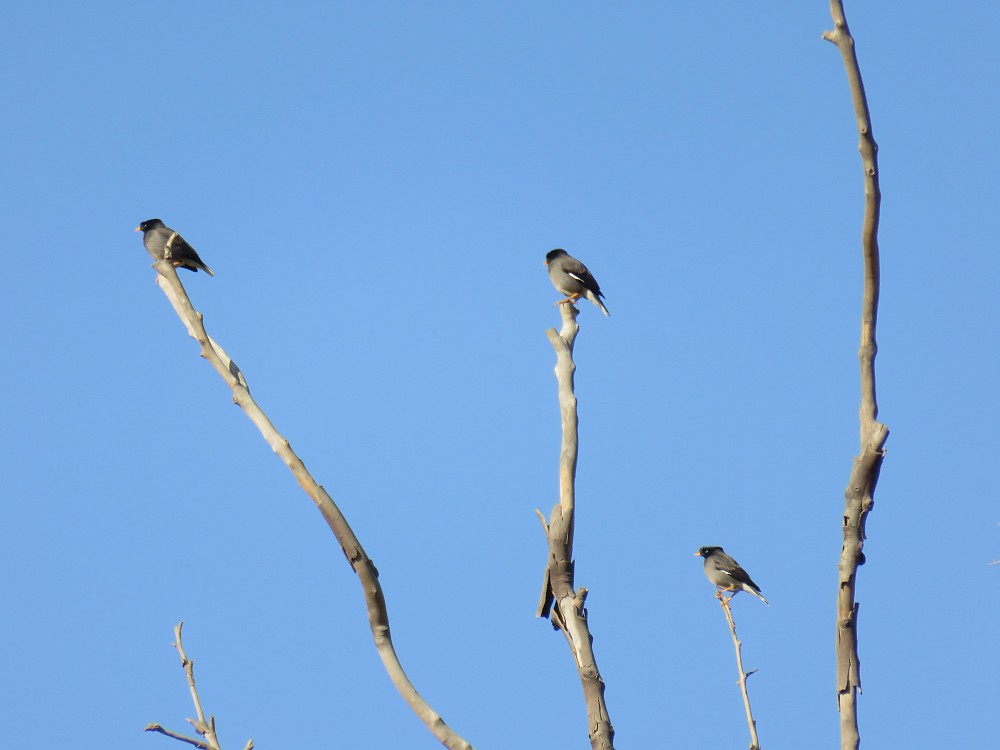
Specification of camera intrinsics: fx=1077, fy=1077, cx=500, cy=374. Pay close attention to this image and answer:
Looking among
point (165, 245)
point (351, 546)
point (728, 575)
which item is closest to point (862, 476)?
point (351, 546)

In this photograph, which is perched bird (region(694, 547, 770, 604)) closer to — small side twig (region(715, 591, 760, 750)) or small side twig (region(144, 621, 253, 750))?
small side twig (region(715, 591, 760, 750))

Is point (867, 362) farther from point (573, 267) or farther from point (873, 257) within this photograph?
point (573, 267)

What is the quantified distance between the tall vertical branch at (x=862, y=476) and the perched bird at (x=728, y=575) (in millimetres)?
13039

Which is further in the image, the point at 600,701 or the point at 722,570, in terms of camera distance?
the point at 722,570

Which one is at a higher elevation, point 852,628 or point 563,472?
point 563,472

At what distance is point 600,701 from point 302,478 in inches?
62.0

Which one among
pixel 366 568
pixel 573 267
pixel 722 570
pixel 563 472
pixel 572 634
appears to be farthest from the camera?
pixel 722 570

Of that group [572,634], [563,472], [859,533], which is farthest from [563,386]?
[859,533]

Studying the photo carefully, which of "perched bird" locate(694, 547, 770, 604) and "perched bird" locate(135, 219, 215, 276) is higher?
"perched bird" locate(135, 219, 215, 276)

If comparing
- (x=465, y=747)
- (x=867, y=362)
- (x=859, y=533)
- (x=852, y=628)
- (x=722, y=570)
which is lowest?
(x=465, y=747)

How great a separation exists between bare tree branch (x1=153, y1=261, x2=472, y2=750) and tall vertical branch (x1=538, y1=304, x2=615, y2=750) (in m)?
0.78

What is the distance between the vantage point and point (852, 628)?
372 centimetres

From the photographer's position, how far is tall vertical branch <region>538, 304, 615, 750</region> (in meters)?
4.54

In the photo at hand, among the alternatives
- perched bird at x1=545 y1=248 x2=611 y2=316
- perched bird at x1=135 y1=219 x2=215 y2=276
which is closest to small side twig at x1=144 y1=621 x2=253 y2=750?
perched bird at x1=135 y1=219 x2=215 y2=276
